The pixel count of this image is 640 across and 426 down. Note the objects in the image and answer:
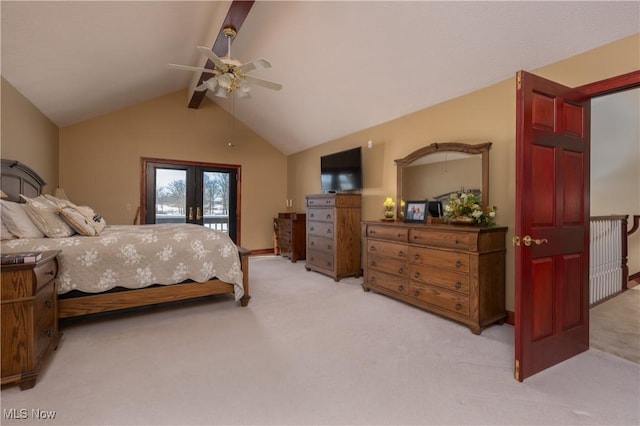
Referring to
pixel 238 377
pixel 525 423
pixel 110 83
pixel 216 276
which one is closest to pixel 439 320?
pixel 525 423

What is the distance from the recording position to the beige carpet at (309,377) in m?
1.59

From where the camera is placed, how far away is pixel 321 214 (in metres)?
4.88

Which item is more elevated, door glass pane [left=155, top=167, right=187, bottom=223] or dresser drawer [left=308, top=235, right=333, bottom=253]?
door glass pane [left=155, top=167, right=187, bottom=223]

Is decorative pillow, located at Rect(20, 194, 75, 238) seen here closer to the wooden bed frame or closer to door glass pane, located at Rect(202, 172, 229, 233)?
the wooden bed frame

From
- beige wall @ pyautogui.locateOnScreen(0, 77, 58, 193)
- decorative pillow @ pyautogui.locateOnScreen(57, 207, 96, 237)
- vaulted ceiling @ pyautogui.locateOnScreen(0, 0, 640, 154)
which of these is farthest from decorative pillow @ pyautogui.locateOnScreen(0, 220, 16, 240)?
vaulted ceiling @ pyautogui.locateOnScreen(0, 0, 640, 154)

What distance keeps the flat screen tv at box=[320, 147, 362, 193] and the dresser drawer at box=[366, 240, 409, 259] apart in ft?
4.20

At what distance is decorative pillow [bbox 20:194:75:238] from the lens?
8.67ft

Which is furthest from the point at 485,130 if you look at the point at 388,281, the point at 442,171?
the point at 388,281

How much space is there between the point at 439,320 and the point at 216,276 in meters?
2.39

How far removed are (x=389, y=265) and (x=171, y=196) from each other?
15.4 ft

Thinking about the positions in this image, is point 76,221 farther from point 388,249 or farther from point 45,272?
point 388,249

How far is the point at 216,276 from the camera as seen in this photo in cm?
321

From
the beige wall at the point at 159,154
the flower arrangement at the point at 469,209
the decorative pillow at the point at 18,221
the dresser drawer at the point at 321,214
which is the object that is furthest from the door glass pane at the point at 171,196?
the flower arrangement at the point at 469,209

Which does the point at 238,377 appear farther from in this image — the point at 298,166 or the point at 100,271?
the point at 298,166
